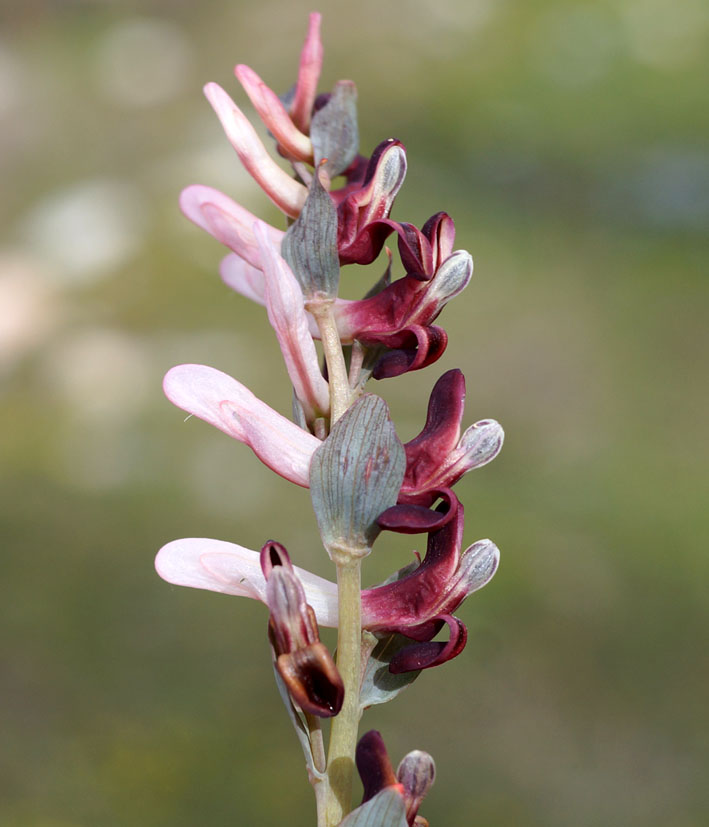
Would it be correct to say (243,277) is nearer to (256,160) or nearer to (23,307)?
(256,160)

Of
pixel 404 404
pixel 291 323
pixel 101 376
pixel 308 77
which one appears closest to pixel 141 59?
pixel 101 376

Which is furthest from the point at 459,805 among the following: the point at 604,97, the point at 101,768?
the point at 604,97

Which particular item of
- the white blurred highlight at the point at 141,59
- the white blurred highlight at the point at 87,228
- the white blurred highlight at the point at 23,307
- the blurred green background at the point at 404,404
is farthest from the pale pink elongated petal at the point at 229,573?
the white blurred highlight at the point at 141,59

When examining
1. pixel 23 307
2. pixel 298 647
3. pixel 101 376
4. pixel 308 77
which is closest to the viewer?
pixel 298 647

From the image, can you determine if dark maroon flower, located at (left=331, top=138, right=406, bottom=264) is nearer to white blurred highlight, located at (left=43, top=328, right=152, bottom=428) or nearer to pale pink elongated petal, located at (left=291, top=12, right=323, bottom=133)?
pale pink elongated petal, located at (left=291, top=12, right=323, bottom=133)

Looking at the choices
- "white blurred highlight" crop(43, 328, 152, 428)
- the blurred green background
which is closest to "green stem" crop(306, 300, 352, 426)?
the blurred green background
